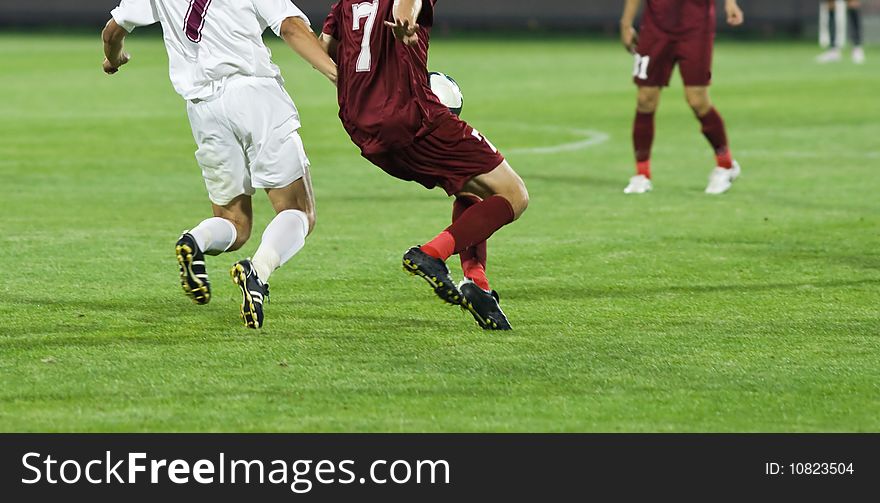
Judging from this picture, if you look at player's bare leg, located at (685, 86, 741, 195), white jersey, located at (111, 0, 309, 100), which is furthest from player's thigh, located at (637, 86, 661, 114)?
white jersey, located at (111, 0, 309, 100)

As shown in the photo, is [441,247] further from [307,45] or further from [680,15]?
[680,15]

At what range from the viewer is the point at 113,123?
17828 mm

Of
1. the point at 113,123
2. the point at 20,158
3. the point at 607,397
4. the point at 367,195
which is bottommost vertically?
the point at 113,123

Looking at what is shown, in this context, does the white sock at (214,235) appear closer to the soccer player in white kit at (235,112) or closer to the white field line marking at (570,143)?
the soccer player in white kit at (235,112)

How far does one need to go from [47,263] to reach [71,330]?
1968 mm

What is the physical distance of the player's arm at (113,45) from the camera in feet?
24.6

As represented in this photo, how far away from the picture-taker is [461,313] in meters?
7.44

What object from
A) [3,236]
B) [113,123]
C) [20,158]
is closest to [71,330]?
[3,236]

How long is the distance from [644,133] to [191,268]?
20.5 feet

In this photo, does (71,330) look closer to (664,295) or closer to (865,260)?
(664,295)

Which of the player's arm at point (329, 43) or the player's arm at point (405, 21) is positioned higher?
the player's arm at point (405, 21)

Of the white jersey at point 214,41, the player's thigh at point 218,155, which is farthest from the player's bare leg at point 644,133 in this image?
the white jersey at point 214,41

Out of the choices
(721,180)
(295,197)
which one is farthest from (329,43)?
(721,180)

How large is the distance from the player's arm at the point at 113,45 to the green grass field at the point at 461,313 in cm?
112
